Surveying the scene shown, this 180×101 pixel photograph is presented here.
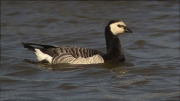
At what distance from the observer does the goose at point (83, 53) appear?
12781 mm

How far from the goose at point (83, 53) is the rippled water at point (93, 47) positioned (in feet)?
0.56

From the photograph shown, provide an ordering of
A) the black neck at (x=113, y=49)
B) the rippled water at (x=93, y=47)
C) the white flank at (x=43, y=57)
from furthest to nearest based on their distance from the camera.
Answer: the black neck at (x=113, y=49), the white flank at (x=43, y=57), the rippled water at (x=93, y=47)

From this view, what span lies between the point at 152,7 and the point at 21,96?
10.6m

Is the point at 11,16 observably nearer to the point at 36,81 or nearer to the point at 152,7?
the point at 152,7

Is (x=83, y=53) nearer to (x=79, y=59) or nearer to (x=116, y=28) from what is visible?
(x=79, y=59)

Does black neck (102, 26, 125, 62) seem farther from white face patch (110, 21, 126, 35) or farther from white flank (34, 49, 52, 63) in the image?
white flank (34, 49, 52, 63)

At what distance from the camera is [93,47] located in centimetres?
1522

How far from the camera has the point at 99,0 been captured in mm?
21250

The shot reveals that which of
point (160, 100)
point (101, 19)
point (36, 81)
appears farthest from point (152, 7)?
point (160, 100)

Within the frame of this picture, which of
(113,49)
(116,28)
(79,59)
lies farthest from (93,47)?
(79,59)

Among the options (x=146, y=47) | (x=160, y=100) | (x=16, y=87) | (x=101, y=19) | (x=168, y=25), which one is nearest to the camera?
(x=160, y=100)

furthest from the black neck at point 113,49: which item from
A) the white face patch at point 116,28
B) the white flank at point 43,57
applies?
the white flank at point 43,57

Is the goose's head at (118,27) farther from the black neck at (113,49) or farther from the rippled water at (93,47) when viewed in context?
the rippled water at (93,47)

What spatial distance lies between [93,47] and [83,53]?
2491 mm
